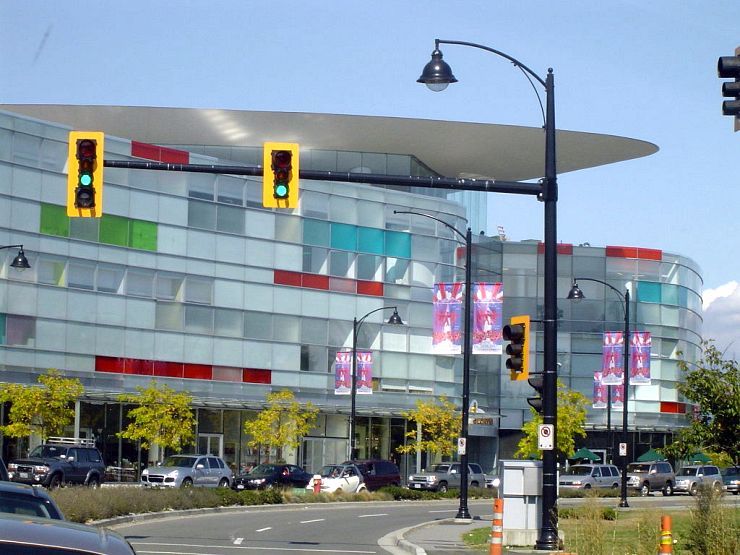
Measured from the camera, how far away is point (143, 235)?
2458 inches

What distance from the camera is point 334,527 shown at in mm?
33125

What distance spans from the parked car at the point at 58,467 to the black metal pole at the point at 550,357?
883 inches

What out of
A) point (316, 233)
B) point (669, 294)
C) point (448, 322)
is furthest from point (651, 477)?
point (669, 294)

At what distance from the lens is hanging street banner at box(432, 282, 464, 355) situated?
4631cm

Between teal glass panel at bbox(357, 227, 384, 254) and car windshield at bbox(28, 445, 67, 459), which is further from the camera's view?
teal glass panel at bbox(357, 227, 384, 254)

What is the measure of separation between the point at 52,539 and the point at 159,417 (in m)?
51.8

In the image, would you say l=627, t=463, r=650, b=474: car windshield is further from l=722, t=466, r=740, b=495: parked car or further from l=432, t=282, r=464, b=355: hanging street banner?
l=432, t=282, r=464, b=355: hanging street banner

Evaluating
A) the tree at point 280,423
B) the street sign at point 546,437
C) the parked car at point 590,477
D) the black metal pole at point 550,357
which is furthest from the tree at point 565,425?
the street sign at point 546,437

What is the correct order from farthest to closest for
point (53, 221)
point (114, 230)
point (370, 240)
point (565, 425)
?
1. point (370, 240)
2. point (565, 425)
3. point (114, 230)
4. point (53, 221)

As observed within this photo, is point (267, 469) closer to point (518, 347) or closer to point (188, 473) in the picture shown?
point (188, 473)

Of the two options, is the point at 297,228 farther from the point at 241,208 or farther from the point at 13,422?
the point at 13,422

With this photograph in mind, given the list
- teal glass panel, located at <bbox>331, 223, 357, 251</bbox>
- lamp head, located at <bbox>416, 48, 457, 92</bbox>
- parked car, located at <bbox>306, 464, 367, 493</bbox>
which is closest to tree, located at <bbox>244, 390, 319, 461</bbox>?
parked car, located at <bbox>306, 464, 367, 493</bbox>

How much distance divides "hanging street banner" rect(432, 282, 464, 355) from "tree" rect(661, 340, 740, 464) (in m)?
16.6

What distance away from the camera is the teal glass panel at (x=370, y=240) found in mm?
71125
